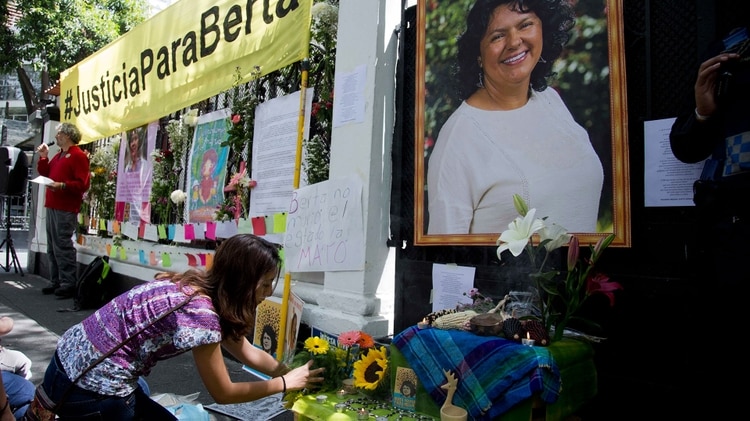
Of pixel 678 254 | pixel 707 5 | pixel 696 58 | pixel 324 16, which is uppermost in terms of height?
pixel 324 16

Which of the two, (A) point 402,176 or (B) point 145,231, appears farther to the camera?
(B) point 145,231

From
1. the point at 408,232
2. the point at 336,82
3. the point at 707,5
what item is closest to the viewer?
the point at 707,5

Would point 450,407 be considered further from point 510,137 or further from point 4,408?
point 4,408

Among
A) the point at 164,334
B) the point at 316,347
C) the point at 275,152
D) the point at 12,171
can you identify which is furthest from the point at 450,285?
the point at 12,171

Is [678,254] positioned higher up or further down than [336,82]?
further down

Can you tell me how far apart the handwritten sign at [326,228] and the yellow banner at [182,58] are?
3.96ft

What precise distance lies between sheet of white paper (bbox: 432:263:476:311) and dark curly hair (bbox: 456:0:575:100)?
1098 mm

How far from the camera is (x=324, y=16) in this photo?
437cm

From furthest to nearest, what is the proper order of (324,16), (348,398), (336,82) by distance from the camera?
(324,16)
(336,82)
(348,398)

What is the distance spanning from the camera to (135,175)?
7387mm

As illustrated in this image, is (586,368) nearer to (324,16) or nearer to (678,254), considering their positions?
(678,254)

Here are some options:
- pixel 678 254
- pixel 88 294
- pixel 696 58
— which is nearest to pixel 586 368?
pixel 678 254

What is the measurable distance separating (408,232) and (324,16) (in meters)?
2.06

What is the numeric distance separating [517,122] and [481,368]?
147cm
